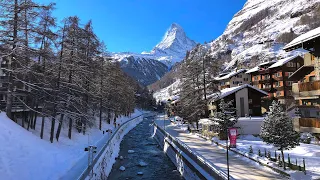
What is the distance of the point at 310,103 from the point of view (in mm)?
29734

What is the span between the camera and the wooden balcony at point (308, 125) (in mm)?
20500

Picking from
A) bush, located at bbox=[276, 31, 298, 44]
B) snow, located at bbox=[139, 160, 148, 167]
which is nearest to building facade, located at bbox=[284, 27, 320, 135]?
snow, located at bbox=[139, 160, 148, 167]

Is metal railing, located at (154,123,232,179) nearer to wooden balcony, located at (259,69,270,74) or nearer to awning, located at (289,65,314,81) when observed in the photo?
awning, located at (289,65,314,81)

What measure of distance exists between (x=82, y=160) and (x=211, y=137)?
1979 cm

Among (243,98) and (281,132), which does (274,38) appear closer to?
(243,98)

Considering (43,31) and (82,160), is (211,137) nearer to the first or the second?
(82,160)

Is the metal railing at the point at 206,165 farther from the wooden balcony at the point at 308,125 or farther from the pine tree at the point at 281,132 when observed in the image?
the wooden balcony at the point at 308,125

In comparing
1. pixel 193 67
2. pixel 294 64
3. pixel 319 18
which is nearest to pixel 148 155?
pixel 193 67

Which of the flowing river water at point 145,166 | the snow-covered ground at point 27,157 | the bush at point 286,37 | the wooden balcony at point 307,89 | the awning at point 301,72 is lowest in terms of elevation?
the flowing river water at point 145,166

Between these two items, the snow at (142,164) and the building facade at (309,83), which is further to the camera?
the snow at (142,164)

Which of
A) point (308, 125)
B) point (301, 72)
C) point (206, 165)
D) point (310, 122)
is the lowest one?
point (206, 165)

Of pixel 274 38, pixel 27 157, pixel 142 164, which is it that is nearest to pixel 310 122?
pixel 142 164

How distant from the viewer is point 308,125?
70.7ft

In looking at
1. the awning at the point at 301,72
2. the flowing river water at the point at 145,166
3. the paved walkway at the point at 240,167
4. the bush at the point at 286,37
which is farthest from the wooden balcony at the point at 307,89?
the bush at the point at 286,37
